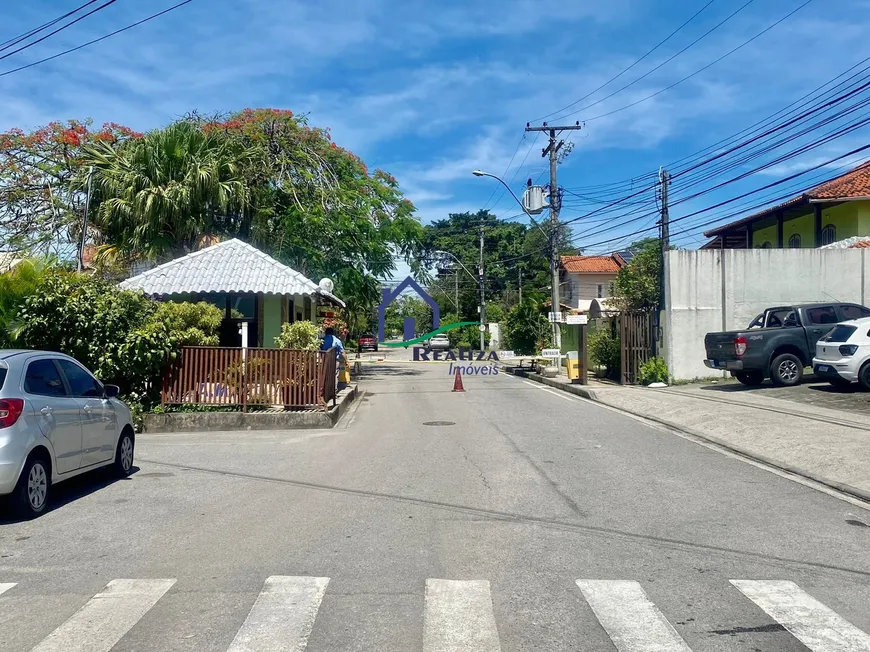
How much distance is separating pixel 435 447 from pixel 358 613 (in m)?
7.56

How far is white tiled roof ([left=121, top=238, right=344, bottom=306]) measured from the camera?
20.5 metres

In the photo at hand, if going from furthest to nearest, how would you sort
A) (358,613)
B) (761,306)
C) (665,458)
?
(761,306) < (665,458) < (358,613)

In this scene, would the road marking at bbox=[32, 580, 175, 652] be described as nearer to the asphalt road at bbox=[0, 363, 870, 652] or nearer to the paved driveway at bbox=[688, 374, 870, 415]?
the asphalt road at bbox=[0, 363, 870, 652]

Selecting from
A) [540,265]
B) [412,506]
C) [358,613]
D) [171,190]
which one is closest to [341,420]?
[412,506]

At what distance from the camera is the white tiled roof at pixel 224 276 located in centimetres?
2052

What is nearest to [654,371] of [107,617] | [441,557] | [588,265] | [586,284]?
[441,557]

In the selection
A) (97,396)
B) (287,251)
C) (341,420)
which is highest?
(287,251)

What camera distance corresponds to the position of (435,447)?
12742mm

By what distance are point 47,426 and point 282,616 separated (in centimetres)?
428

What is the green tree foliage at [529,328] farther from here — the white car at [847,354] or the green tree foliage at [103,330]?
the green tree foliage at [103,330]

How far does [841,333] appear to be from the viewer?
17.0m

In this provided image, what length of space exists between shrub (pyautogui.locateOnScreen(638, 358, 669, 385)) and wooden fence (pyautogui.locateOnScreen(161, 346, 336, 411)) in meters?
10.8

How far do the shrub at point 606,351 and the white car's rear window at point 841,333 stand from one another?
8.06 m

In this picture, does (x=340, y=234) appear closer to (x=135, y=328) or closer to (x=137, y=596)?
(x=135, y=328)
